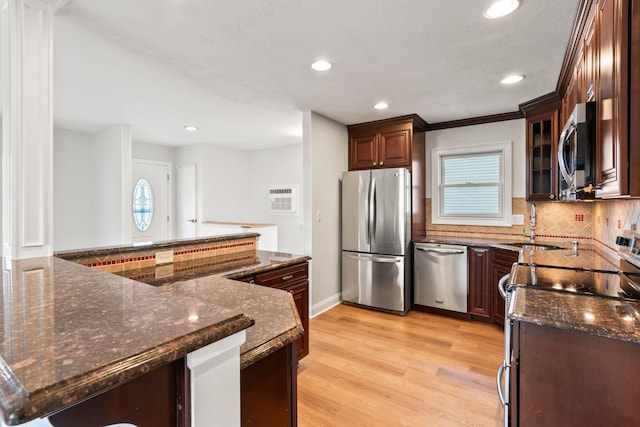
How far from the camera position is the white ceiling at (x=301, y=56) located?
70.2 inches

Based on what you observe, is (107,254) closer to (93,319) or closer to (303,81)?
(93,319)

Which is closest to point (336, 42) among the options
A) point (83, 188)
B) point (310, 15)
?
point (310, 15)

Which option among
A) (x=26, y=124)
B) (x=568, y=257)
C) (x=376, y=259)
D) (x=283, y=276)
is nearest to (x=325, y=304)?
(x=376, y=259)

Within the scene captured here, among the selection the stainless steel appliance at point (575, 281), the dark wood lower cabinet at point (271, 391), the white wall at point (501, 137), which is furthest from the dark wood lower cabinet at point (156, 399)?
the white wall at point (501, 137)

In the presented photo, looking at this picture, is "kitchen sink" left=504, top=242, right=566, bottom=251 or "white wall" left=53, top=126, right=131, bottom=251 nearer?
"kitchen sink" left=504, top=242, right=566, bottom=251

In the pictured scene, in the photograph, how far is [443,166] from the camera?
162 inches

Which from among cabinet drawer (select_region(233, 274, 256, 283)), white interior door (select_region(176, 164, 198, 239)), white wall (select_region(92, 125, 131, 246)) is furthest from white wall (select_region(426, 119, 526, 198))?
white wall (select_region(92, 125, 131, 246))

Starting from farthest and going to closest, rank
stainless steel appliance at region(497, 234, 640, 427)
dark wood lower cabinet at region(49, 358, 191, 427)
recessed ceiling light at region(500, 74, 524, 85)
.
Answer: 1. recessed ceiling light at region(500, 74, 524, 85)
2. stainless steel appliance at region(497, 234, 640, 427)
3. dark wood lower cabinet at region(49, 358, 191, 427)

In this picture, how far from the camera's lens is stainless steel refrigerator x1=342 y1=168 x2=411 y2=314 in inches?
143

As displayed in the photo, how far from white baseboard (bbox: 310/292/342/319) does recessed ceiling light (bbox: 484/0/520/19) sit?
9.90 feet

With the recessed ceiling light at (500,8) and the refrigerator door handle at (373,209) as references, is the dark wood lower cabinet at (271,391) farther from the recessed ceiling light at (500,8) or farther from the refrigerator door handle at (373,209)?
the refrigerator door handle at (373,209)

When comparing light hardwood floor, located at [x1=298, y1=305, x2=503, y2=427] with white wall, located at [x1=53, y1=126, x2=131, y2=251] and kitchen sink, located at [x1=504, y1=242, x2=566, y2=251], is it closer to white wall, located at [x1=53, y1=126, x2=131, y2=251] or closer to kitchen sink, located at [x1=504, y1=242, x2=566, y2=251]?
kitchen sink, located at [x1=504, y1=242, x2=566, y2=251]

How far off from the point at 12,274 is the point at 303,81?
90.8 inches

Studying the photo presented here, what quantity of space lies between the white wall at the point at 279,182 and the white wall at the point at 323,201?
147cm
